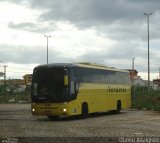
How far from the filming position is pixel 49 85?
29344mm

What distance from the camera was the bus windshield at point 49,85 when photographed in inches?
1147

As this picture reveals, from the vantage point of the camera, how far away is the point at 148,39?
69312mm

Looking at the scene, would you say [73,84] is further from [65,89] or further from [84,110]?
[84,110]

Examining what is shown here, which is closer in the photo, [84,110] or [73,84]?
[73,84]

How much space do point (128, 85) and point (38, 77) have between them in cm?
1201

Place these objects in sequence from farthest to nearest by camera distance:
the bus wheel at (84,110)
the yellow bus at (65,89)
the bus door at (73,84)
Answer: the bus wheel at (84,110) → the bus door at (73,84) → the yellow bus at (65,89)

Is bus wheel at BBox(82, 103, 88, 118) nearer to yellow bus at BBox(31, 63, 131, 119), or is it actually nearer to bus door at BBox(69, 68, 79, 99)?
yellow bus at BBox(31, 63, 131, 119)

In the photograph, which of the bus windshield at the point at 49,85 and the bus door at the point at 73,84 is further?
the bus door at the point at 73,84

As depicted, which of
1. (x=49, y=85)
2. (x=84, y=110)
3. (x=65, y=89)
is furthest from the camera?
(x=84, y=110)

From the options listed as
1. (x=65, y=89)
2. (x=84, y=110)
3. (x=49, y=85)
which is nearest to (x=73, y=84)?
(x=65, y=89)

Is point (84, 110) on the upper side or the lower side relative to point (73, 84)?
lower

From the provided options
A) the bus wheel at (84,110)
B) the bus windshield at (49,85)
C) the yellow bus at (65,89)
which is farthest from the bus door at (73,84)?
the bus wheel at (84,110)

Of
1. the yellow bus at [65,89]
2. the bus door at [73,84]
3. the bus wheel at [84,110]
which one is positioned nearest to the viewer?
the yellow bus at [65,89]

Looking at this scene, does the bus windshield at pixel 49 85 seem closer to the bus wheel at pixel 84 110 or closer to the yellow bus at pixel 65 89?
the yellow bus at pixel 65 89
